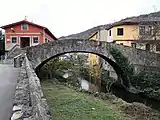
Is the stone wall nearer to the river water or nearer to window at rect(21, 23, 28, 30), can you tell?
the river water

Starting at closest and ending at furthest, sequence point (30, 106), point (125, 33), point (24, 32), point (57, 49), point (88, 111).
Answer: point (30, 106), point (88, 111), point (57, 49), point (24, 32), point (125, 33)

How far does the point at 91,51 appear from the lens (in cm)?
2909

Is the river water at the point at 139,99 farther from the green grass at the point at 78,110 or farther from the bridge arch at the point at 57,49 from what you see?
the green grass at the point at 78,110

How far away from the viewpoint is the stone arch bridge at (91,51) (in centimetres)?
2816

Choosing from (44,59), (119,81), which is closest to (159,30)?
(119,81)

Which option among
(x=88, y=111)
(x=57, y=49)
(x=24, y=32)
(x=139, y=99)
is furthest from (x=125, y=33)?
(x=88, y=111)

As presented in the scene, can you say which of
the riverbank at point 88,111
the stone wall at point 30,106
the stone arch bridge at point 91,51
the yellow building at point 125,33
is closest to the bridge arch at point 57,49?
the stone arch bridge at point 91,51

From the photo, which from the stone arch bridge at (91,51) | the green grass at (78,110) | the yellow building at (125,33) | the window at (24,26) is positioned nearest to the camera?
the green grass at (78,110)

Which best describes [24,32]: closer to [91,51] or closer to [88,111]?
[91,51]

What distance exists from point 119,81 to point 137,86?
4.64m

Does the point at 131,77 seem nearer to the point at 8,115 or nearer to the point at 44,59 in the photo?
the point at 44,59

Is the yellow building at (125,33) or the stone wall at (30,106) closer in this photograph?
the stone wall at (30,106)

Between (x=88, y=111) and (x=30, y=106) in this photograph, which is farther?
(x=88, y=111)

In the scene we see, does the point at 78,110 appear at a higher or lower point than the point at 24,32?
lower
